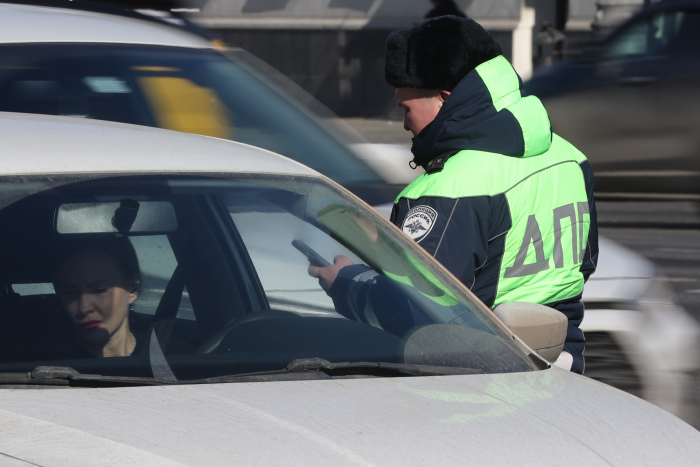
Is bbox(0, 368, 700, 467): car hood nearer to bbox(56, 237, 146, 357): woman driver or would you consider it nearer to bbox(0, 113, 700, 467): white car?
bbox(0, 113, 700, 467): white car

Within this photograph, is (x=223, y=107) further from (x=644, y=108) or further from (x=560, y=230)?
(x=644, y=108)

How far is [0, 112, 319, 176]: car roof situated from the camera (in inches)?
89.7

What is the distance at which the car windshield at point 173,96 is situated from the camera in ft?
13.8

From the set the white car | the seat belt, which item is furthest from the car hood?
the seat belt

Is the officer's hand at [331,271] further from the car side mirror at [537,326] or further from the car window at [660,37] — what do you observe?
the car window at [660,37]

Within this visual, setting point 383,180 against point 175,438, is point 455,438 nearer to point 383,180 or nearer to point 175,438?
point 175,438

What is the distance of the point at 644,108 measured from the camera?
9.81 m

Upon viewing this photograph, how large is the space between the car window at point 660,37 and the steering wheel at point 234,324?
329 inches

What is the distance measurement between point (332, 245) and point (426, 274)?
272mm

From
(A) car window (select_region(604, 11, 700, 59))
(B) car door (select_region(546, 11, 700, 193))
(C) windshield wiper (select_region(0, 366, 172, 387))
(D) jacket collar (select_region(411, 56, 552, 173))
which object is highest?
(D) jacket collar (select_region(411, 56, 552, 173))

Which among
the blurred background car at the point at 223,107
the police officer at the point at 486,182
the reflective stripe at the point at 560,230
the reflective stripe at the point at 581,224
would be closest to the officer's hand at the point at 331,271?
the police officer at the point at 486,182

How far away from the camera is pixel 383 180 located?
445 cm

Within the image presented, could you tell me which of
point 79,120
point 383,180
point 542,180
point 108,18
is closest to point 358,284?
point 542,180

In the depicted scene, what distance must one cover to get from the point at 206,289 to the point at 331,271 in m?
0.34
